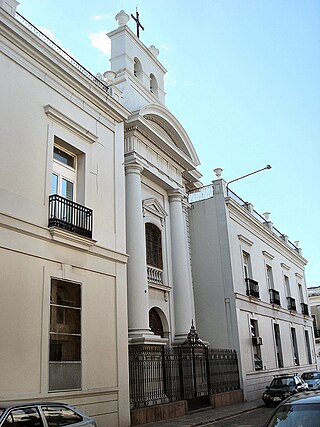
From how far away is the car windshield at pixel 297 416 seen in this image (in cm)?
593

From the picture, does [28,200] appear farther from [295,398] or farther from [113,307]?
[295,398]

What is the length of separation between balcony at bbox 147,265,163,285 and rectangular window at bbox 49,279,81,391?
6.02 meters

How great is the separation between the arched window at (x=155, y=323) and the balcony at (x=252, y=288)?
6976 millimetres

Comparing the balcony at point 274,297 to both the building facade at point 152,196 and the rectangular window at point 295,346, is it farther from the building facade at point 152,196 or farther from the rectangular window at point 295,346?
the building facade at point 152,196

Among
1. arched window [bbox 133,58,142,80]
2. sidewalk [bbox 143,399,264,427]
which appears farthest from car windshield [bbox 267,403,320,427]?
arched window [bbox 133,58,142,80]

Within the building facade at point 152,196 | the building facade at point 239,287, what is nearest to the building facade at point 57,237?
the building facade at point 152,196

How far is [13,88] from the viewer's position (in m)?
12.5

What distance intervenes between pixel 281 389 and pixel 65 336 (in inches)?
440

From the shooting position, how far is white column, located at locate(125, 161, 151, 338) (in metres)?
16.6

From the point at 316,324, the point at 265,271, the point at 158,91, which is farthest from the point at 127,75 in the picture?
the point at 316,324

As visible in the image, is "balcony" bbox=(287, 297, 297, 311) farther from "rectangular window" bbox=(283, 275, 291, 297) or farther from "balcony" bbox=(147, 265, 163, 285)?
"balcony" bbox=(147, 265, 163, 285)

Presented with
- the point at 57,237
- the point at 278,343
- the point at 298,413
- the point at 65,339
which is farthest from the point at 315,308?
the point at 298,413

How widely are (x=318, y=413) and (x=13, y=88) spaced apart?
10.3 metres

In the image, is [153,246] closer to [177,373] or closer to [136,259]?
[136,259]
